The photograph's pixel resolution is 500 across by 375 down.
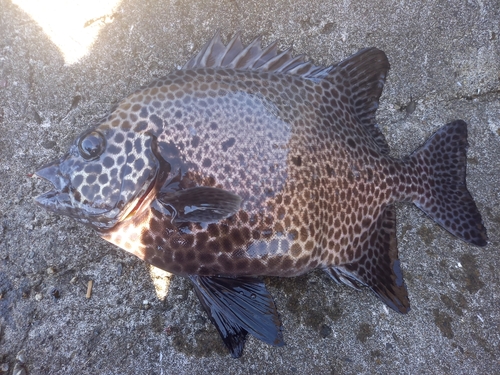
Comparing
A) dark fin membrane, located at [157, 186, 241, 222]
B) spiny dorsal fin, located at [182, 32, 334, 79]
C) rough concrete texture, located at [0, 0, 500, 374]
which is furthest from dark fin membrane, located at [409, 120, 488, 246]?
dark fin membrane, located at [157, 186, 241, 222]

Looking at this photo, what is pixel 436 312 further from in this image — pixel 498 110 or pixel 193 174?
pixel 193 174

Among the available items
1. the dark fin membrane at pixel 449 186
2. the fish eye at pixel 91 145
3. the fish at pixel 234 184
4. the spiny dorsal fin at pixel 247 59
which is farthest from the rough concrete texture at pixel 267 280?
the fish eye at pixel 91 145

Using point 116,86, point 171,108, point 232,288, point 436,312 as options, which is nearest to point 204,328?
point 232,288

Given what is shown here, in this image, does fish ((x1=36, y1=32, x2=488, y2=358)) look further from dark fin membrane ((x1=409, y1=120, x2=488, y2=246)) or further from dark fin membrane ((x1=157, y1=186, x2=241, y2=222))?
dark fin membrane ((x1=409, y1=120, x2=488, y2=246))

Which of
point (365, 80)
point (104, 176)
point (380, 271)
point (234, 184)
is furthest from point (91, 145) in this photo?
point (380, 271)

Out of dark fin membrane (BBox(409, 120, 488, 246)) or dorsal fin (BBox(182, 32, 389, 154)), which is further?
dark fin membrane (BBox(409, 120, 488, 246))
